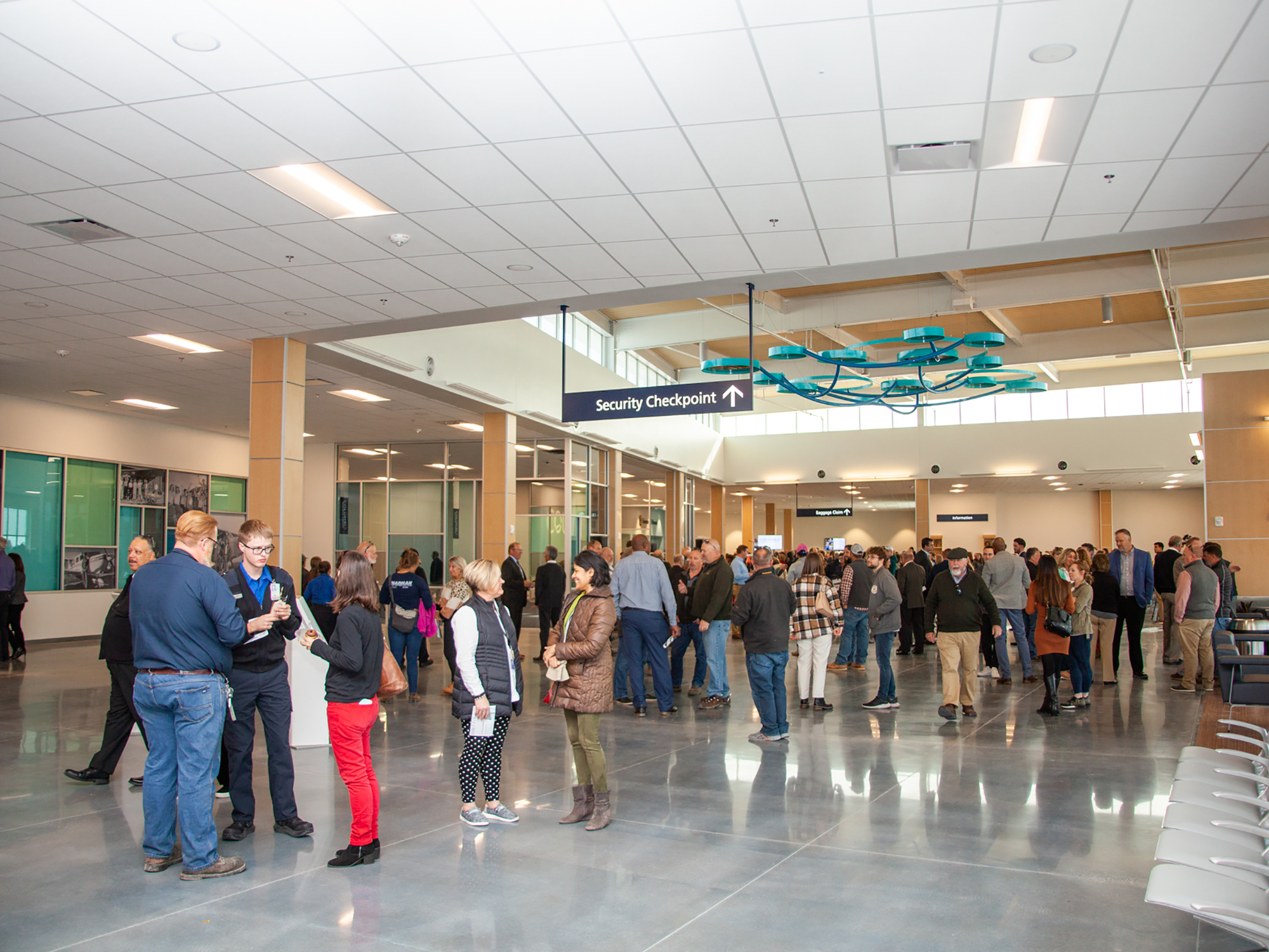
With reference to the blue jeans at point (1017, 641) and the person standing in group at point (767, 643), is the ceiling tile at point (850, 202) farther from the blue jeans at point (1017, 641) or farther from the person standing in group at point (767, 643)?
the blue jeans at point (1017, 641)

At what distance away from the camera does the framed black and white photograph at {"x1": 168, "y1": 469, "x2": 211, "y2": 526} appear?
18.1 m

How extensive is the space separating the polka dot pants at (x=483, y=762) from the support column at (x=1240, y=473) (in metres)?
12.5

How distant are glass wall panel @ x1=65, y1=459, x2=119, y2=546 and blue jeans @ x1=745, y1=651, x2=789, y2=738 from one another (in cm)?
1358

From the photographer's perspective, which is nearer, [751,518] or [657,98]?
[657,98]

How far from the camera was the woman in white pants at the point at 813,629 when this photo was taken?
9.24 metres

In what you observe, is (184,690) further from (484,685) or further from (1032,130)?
(1032,130)

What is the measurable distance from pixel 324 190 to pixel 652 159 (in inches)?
92.6

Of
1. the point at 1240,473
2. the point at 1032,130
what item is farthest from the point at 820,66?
the point at 1240,473

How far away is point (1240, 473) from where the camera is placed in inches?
541

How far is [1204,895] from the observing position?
288cm

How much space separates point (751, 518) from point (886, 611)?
2421 centimetres

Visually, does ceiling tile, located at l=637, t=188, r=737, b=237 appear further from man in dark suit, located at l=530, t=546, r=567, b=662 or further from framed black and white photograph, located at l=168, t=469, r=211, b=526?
framed black and white photograph, located at l=168, t=469, r=211, b=526

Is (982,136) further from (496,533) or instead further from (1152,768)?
(496,533)

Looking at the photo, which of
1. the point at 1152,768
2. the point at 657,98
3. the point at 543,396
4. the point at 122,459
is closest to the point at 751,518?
the point at 543,396
